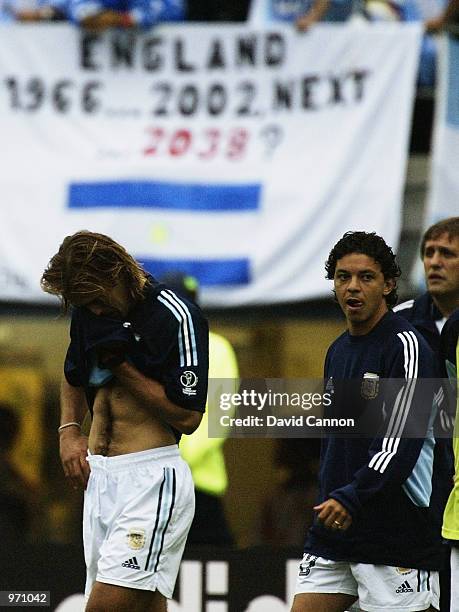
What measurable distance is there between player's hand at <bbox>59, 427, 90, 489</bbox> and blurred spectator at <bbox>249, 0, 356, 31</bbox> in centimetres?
370

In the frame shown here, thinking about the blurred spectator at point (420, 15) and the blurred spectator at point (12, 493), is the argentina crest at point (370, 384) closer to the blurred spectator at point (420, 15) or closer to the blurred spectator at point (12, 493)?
the blurred spectator at point (420, 15)

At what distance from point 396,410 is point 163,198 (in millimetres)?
3203

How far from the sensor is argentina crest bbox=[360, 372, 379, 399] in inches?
190

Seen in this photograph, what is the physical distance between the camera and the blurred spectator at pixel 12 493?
830cm

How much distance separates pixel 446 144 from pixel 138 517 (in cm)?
375

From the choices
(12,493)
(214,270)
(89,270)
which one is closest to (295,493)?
(214,270)

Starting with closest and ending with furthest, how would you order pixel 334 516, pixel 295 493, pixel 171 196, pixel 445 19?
pixel 334 516
pixel 295 493
pixel 171 196
pixel 445 19

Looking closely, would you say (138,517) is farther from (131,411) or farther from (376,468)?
(376,468)

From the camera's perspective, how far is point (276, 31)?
772cm

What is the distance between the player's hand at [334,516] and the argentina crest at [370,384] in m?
0.45

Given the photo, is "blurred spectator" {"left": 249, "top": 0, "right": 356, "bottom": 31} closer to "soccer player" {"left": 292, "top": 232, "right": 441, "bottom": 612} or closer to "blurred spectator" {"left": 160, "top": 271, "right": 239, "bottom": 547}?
"blurred spectator" {"left": 160, "top": 271, "right": 239, "bottom": 547}

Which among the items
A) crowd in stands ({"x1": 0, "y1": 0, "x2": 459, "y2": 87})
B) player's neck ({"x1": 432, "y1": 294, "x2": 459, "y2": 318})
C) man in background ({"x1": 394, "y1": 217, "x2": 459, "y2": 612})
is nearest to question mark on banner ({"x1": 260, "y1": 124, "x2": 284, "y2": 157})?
crowd in stands ({"x1": 0, "y1": 0, "x2": 459, "y2": 87})

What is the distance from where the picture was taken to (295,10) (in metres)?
8.05

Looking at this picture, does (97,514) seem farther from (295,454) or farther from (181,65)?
(181,65)
